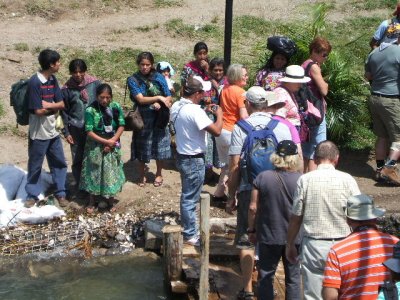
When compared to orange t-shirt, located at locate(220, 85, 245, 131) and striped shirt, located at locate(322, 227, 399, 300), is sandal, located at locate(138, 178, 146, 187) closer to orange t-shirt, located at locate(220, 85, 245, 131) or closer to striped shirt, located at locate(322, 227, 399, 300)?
orange t-shirt, located at locate(220, 85, 245, 131)

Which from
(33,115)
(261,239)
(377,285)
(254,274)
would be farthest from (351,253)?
(33,115)

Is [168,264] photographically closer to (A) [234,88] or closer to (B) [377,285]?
(A) [234,88]

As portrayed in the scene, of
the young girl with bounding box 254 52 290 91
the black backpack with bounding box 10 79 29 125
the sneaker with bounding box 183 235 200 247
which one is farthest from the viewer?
the black backpack with bounding box 10 79 29 125

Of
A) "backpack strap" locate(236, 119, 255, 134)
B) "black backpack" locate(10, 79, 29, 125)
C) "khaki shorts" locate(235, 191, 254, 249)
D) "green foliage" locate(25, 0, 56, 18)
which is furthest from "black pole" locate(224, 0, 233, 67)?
"green foliage" locate(25, 0, 56, 18)

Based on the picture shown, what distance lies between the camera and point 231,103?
25.8ft

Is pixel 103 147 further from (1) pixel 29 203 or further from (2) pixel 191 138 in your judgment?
(2) pixel 191 138

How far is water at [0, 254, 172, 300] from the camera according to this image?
7496 mm

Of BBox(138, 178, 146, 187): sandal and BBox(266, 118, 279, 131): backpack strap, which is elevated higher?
BBox(266, 118, 279, 131): backpack strap

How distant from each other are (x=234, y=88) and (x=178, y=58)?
550cm

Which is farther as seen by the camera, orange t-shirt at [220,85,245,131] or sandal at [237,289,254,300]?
orange t-shirt at [220,85,245,131]

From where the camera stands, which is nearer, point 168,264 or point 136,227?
point 168,264

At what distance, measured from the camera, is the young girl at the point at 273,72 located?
7.82 metres

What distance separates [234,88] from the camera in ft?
25.6

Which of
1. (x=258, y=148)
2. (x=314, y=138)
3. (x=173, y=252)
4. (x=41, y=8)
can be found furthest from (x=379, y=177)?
(x=41, y=8)
